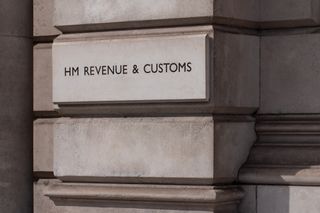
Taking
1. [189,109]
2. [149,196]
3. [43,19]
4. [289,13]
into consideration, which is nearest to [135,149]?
[149,196]

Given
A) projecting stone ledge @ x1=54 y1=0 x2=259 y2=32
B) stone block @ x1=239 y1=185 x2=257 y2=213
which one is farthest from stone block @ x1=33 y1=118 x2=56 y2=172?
stone block @ x1=239 y1=185 x2=257 y2=213

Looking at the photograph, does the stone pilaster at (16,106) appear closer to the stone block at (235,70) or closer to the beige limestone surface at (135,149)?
the beige limestone surface at (135,149)

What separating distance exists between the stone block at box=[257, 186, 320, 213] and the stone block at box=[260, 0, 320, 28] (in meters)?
1.48

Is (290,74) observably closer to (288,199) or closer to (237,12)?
(237,12)

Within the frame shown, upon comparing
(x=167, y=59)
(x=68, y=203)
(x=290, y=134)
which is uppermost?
(x=167, y=59)

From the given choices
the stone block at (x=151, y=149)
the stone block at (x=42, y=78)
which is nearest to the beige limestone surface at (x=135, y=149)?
the stone block at (x=151, y=149)

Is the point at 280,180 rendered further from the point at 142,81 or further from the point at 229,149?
the point at 142,81

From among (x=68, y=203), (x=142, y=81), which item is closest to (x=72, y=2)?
(x=142, y=81)

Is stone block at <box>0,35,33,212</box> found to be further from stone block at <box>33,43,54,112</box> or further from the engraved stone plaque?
the engraved stone plaque

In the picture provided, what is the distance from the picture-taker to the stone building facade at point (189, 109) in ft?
31.9

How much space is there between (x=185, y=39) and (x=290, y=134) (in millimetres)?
1321

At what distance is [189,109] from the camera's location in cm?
977

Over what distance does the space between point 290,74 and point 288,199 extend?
1.13 meters

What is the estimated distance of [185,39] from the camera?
9.71 metres
